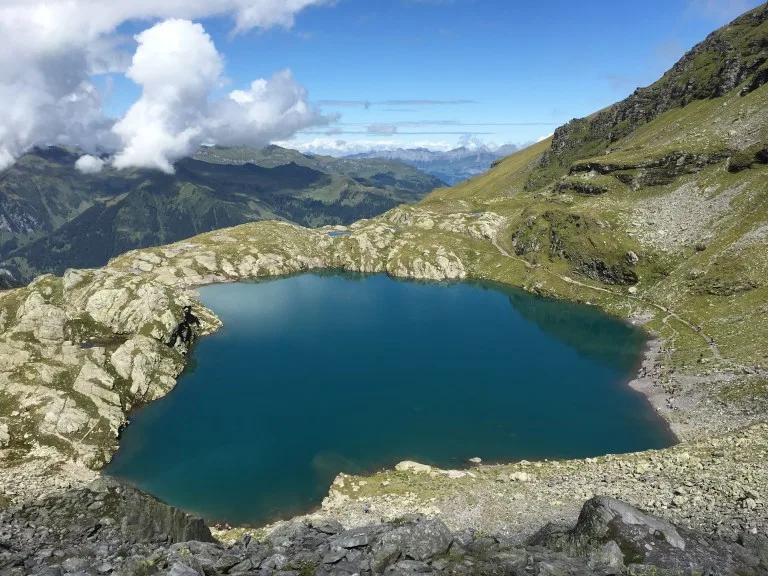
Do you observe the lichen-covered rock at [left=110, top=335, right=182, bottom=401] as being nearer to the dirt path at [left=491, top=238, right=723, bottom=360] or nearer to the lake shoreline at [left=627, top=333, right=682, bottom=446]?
the lake shoreline at [left=627, top=333, right=682, bottom=446]

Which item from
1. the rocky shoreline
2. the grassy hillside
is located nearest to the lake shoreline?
the rocky shoreline

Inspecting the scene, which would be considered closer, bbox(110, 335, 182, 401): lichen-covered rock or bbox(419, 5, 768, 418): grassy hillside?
bbox(110, 335, 182, 401): lichen-covered rock

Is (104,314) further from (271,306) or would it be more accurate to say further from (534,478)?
(534,478)

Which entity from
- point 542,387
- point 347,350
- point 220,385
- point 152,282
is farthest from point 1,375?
point 542,387

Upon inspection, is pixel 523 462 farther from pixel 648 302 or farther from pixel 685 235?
pixel 685 235

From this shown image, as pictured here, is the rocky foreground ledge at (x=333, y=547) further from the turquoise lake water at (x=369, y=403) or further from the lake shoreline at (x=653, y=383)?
the lake shoreline at (x=653, y=383)

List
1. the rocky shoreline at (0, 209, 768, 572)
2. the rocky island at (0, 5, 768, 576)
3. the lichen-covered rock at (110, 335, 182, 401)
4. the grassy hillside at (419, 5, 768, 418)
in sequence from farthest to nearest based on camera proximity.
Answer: the grassy hillside at (419, 5, 768, 418), the lichen-covered rock at (110, 335, 182, 401), the rocky shoreline at (0, 209, 768, 572), the rocky island at (0, 5, 768, 576)

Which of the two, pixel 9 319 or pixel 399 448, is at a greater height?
pixel 9 319
